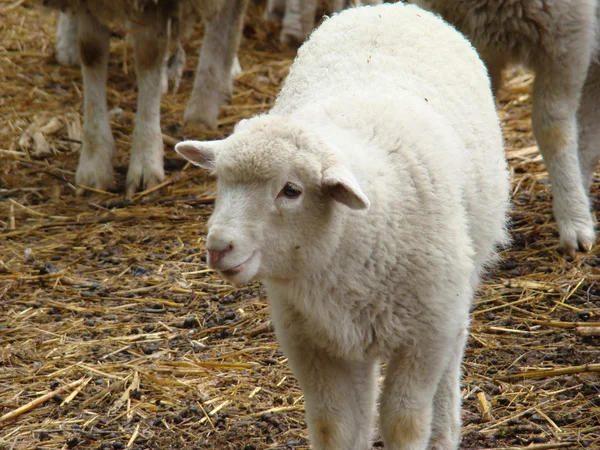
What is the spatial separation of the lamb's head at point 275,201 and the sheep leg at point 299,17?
174 inches

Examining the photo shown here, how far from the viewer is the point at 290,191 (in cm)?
282

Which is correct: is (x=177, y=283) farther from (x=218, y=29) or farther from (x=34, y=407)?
(x=218, y=29)

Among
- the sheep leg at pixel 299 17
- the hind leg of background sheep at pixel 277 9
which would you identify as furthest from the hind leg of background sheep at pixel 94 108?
the hind leg of background sheep at pixel 277 9

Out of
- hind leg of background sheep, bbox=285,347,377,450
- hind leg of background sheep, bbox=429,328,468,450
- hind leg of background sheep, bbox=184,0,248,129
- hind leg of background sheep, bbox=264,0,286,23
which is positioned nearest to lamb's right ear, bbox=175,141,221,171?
hind leg of background sheep, bbox=285,347,377,450

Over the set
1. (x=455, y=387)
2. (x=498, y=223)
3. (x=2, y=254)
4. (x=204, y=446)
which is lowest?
(x=2, y=254)

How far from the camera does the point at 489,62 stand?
221 inches

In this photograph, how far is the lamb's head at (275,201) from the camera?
8.98ft

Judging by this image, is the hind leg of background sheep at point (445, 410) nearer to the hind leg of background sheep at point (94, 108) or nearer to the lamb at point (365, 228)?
the lamb at point (365, 228)

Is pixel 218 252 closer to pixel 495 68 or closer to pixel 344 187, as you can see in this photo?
pixel 344 187

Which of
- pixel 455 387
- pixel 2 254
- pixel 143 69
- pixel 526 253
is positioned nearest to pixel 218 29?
pixel 143 69

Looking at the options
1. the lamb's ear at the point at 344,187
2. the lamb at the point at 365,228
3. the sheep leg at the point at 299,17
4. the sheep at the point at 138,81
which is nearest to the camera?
the lamb's ear at the point at 344,187

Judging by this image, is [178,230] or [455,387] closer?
[455,387]

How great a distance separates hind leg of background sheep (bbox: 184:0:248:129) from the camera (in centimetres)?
781

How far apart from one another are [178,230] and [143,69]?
1.29 meters
